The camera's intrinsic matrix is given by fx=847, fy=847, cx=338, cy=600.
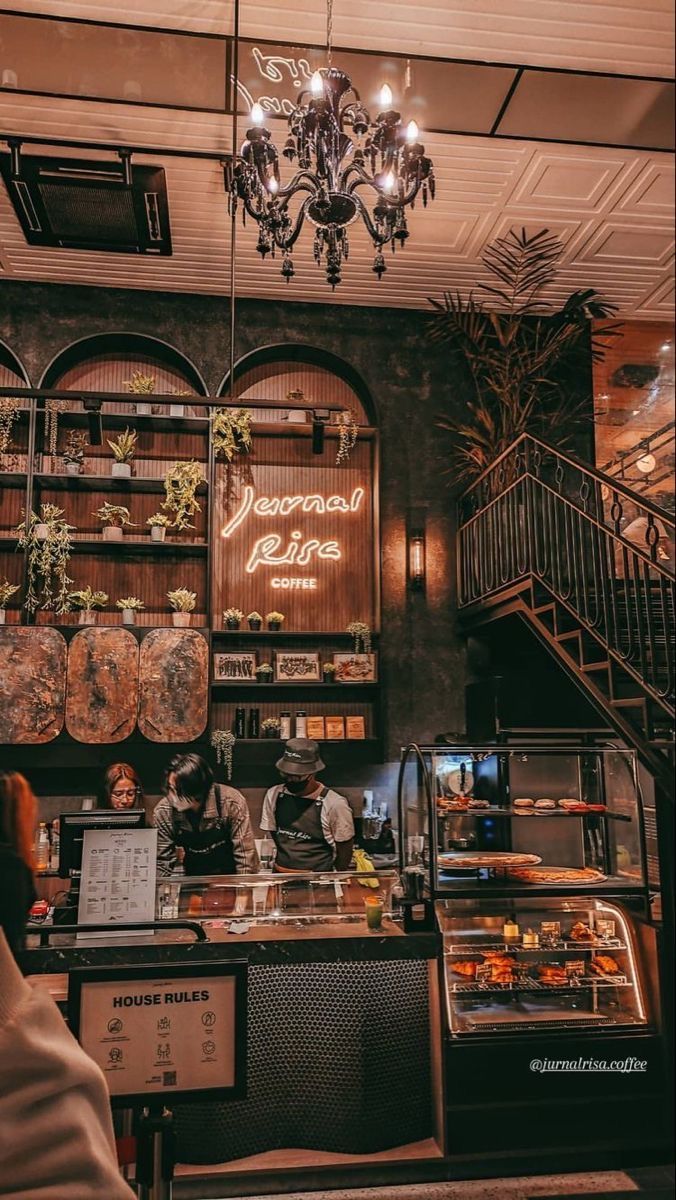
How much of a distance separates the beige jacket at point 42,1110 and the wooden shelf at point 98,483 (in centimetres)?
561

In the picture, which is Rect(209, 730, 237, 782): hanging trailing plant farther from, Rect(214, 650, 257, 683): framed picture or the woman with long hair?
the woman with long hair

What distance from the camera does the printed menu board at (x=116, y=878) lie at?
3100 millimetres

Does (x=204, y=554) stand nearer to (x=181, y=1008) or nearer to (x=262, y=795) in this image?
(x=262, y=795)

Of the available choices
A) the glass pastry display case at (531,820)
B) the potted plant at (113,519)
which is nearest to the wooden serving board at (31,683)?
the potted plant at (113,519)

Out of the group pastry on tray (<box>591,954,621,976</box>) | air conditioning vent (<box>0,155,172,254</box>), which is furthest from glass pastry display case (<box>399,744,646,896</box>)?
air conditioning vent (<box>0,155,172,254</box>)

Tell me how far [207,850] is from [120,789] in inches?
34.7

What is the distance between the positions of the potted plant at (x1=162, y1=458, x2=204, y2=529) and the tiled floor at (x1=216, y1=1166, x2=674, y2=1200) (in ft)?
14.3

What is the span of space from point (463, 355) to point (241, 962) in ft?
19.5

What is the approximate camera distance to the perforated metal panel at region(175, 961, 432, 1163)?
3479mm

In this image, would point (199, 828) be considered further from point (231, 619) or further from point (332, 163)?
point (332, 163)

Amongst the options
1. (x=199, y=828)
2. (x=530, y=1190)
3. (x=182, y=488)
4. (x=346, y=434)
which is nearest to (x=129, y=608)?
(x=182, y=488)

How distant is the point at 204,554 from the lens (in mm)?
6574

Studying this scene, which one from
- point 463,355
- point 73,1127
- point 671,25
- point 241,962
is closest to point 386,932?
point 241,962

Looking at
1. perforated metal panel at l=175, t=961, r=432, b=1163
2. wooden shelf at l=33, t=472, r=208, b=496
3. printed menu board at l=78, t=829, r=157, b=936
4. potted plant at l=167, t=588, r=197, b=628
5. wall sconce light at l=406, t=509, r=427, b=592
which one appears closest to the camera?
printed menu board at l=78, t=829, r=157, b=936
